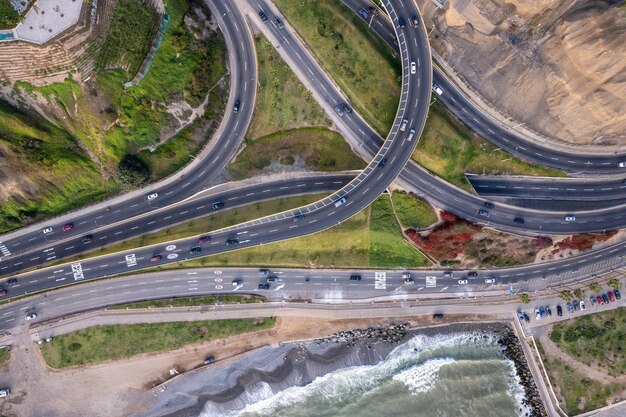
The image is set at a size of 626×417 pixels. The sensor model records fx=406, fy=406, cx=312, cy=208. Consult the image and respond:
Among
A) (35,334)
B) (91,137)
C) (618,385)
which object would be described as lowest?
(618,385)

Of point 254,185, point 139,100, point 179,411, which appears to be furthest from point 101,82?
point 179,411

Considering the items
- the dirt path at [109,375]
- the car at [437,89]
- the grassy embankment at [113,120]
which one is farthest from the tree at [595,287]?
the grassy embankment at [113,120]

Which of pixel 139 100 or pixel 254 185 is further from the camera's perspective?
pixel 254 185

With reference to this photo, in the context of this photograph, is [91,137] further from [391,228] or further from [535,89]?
[535,89]

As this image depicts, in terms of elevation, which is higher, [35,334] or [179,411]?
[35,334]

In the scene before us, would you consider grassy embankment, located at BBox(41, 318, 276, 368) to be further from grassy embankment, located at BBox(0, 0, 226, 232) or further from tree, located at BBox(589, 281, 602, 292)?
tree, located at BBox(589, 281, 602, 292)

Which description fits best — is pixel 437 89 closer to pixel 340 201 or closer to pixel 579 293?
pixel 340 201
